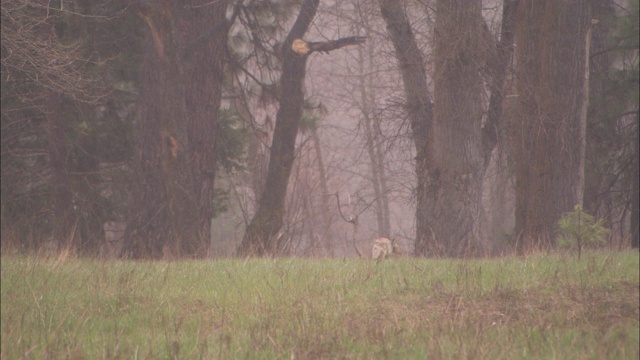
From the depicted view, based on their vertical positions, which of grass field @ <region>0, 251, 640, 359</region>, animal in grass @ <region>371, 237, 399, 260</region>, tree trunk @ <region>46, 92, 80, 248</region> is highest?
tree trunk @ <region>46, 92, 80, 248</region>

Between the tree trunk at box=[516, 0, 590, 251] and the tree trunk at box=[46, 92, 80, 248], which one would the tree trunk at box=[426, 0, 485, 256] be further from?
the tree trunk at box=[46, 92, 80, 248]

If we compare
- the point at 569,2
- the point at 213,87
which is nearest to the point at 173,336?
the point at 569,2

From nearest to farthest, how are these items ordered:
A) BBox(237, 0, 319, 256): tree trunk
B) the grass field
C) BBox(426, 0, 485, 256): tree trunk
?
the grass field → BBox(426, 0, 485, 256): tree trunk → BBox(237, 0, 319, 256): tree trunk

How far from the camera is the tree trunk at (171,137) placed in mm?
13047

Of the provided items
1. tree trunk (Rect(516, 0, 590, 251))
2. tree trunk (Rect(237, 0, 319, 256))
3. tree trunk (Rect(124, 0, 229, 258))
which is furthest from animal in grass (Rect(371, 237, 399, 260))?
tree trunk (Rect(237, 0, 319, 256))

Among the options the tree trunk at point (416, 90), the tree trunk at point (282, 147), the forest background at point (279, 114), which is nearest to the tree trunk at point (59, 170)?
the forest background at point (279, 114)

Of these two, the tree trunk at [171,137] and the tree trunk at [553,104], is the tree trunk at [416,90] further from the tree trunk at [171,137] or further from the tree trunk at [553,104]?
the tree trunk at [171,137]

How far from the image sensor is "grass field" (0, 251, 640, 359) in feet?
15.2

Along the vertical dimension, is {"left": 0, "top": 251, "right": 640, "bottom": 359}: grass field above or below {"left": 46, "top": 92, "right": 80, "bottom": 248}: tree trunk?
below

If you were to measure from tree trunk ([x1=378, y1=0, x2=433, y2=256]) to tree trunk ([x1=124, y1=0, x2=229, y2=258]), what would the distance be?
3.60m

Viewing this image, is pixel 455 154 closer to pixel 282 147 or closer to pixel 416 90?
pixel 416 90

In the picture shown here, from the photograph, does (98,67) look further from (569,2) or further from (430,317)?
(430,317)

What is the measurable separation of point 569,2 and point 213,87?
24.1ft

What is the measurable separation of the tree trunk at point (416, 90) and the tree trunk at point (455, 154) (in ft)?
0.92
